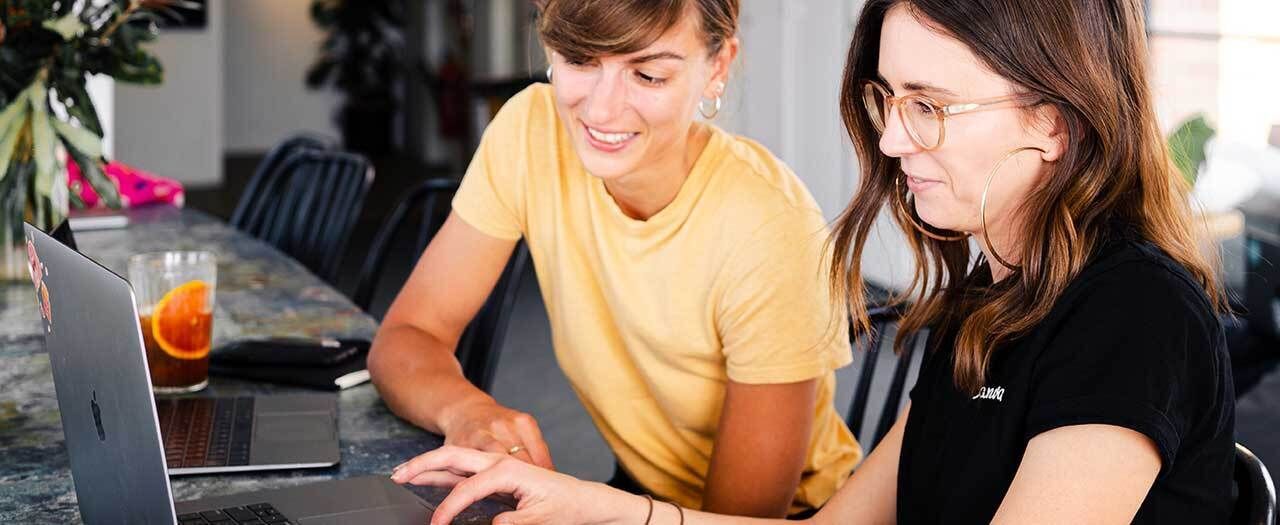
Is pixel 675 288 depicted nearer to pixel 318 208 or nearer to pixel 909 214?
pixel 909 214

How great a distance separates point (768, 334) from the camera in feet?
5.21

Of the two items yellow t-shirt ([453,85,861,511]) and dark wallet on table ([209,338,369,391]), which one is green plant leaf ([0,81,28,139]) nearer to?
dark wallet on table ([209,338,369,391])

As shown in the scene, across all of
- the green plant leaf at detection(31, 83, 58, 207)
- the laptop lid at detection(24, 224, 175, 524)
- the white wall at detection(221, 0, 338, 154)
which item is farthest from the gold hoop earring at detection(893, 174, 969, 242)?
the white wall at detection(221, 0, 338, 154)

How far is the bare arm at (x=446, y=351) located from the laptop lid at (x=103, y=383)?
16.8 inches

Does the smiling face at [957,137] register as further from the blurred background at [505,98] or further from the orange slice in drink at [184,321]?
the orange slice in drink at [184,321]

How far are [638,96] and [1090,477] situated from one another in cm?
74

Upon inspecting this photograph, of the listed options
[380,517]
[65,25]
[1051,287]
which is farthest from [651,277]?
[65,25]

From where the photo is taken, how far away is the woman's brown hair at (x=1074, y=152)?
1124mm

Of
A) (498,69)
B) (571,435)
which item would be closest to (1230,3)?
(571,435)

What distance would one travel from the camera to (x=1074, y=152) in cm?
115

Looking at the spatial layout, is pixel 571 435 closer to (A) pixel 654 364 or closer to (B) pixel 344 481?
(A) pixel 654 364

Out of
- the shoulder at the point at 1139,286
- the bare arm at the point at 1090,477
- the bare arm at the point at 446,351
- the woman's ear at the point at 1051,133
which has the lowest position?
the bare arm at the point at 446,351

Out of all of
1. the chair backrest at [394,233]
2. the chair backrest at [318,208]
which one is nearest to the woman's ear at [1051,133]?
the chair backrest at [394,233]

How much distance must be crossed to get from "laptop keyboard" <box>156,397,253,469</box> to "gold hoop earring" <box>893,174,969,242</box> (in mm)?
719
